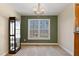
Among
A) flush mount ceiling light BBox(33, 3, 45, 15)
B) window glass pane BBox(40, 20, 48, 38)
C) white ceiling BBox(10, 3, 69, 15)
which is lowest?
window glass pane BBox(40, 20, 48, 38)

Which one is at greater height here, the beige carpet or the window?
the window

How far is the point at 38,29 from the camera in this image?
344 inches

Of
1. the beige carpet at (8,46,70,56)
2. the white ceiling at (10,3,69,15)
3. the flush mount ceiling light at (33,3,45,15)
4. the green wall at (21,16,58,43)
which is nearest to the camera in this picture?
the flush mount ceiling light at (33,3,45,15)

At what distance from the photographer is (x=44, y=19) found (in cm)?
870

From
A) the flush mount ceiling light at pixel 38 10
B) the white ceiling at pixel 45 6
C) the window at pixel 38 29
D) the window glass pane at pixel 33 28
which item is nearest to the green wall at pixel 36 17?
the window at pixel 38 29

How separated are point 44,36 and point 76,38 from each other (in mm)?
4463

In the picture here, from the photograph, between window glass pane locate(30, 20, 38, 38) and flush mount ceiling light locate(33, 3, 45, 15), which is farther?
window glass pane locate(30, 20, 38, 38)

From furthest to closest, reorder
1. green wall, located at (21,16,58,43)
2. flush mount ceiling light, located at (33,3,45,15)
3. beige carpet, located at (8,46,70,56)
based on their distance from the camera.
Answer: green wall, located at (21,16,58,43), beige carpet, located at (8,46,70,56), flush mount ceiling light, located at (33,3,45,15)

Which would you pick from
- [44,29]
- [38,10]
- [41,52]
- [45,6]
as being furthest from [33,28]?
[38,10]

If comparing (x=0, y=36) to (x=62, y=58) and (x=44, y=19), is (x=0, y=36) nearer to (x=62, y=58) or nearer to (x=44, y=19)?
(x=62, y=58)

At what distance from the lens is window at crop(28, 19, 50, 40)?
870 centimetres

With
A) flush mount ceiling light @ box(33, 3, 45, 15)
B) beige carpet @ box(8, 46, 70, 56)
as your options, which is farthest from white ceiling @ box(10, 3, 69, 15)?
beige carpet @ box(8, 46, 70, 56)

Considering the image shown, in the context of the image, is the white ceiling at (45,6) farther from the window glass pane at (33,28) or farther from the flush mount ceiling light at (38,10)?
the window glass pane at (33,28)

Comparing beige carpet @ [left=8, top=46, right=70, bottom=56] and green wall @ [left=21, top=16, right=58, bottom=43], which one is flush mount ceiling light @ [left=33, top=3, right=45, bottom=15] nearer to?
beige carpet @ [left=8, top=46, right=70, bottom=56]
